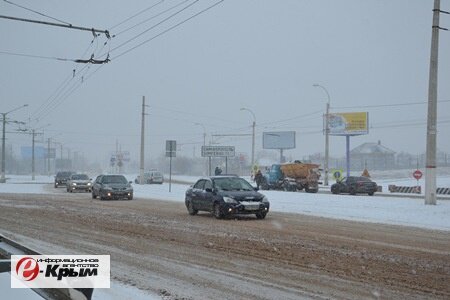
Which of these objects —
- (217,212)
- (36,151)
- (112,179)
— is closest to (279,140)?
(112,179)

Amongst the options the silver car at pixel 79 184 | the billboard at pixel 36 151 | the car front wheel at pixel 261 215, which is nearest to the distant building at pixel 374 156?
the billboard at pixel 36 151

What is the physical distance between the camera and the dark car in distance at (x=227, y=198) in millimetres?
19641

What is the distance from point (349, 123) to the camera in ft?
227

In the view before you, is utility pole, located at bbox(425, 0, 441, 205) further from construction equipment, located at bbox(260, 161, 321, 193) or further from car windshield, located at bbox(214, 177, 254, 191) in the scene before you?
construction equipment, located at bbox(260, 161, 321, 193)

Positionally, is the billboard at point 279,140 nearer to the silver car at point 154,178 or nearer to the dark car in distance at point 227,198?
the silver car at point 154,178

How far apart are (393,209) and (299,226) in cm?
760

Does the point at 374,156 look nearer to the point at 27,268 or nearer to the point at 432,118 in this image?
the point at 432,118

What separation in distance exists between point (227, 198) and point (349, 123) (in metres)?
51.8

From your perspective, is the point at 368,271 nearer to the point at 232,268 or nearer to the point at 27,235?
the point at 232,268

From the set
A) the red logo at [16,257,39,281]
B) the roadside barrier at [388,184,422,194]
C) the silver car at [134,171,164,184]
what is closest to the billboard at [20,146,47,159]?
the silver car at [134,171,164,184]

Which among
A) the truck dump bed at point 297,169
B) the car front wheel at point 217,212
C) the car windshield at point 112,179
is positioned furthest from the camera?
the truck dump bed at point 297,169

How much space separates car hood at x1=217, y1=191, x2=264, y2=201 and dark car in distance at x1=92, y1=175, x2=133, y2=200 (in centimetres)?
1447

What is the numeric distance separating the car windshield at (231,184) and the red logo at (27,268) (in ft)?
42.3

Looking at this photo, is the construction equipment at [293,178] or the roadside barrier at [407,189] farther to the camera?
the construction equipment at [293,178]
